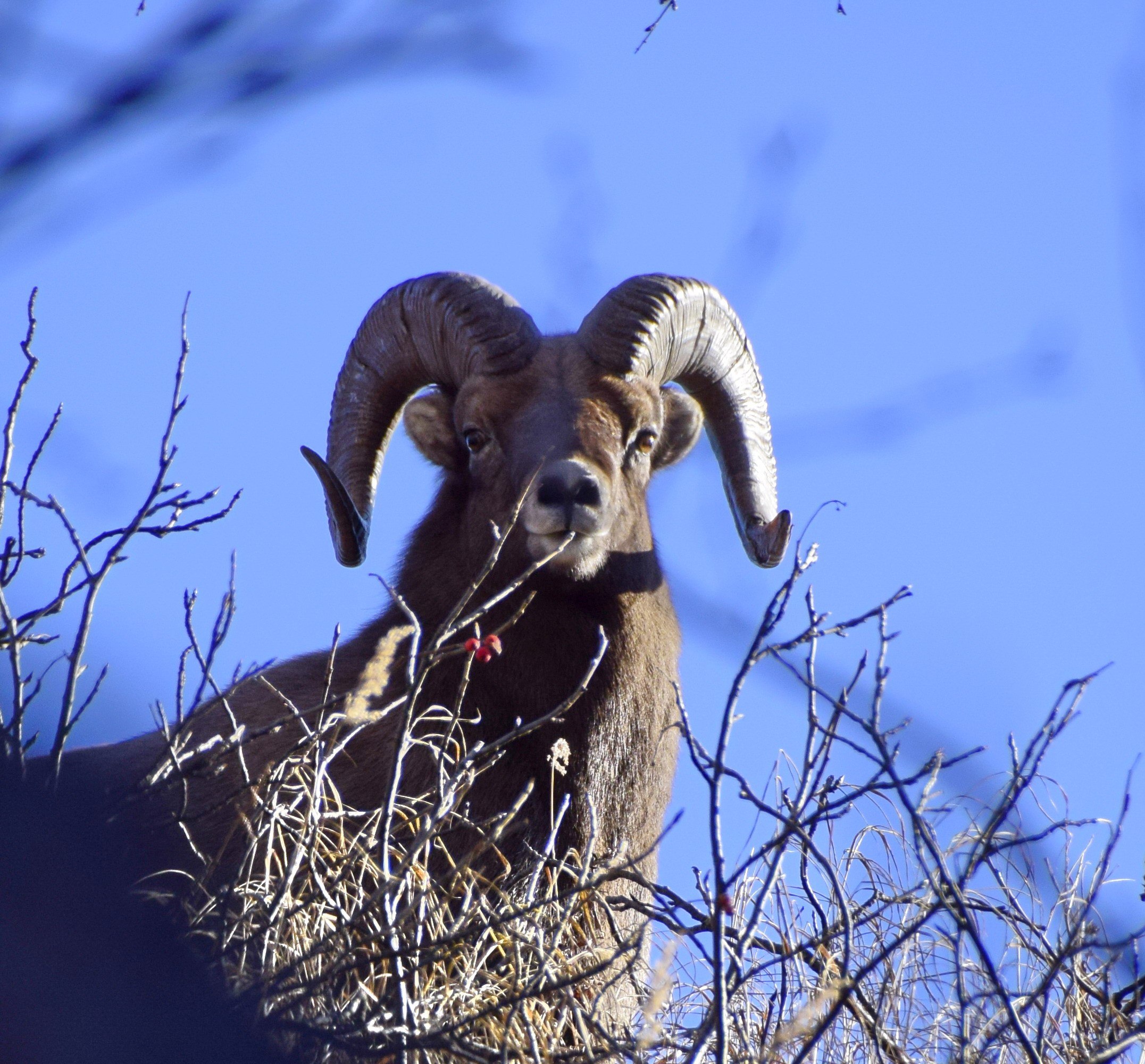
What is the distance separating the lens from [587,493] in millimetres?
6098

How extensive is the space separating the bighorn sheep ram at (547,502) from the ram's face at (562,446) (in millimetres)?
11

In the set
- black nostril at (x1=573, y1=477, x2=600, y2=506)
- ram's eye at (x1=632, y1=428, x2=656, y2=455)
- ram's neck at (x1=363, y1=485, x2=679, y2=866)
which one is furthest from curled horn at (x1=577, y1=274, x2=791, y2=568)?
black nostril at (x1=573, y1=477, x2=600, y2=506)

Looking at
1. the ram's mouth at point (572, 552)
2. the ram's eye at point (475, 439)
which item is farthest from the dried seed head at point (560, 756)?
the ram's eye at point (475, 439)

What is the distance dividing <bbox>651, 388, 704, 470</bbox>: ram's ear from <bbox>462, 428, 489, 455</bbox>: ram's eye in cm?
104

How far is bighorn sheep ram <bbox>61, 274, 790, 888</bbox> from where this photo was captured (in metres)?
6.11

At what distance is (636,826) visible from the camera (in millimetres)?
6160

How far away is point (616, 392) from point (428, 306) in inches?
42.6

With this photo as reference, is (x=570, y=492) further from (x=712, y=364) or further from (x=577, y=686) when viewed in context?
(x=712, y=364)

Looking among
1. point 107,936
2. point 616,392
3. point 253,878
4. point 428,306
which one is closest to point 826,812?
point 253,878

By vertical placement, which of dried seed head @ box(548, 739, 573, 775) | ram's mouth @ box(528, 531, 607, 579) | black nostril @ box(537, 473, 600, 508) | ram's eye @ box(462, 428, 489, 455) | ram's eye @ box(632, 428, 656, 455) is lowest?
dried seed head @ box(548, 739, 573, 775)

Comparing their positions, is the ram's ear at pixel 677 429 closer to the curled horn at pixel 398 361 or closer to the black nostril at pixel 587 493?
the curled horn at pixel 398 361

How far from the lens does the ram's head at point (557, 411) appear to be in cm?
638

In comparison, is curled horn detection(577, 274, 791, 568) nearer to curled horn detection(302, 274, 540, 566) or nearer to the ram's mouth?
curled horn detection(302, 274, 540, 566)

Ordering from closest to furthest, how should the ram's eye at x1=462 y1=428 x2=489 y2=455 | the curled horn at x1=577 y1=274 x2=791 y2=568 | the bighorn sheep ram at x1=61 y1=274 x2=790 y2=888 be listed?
the bighorn sheep ram at x1=61 y1=274 x2=790 y2=888 → the ram's eye at x1=462 y1=428 x2=489 y2=455 → the curled horn at x1=577 y1=274 x2=791 y2=568
